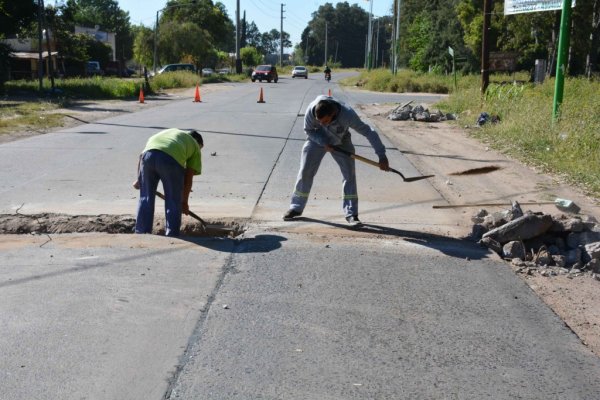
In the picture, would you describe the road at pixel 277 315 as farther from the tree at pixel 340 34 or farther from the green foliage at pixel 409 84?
the tree at pixel 340 34

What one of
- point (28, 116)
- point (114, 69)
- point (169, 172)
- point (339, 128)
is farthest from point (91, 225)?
point (114, 69)

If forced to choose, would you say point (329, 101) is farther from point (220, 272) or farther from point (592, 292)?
point (592, 292)

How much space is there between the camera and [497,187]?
11.3 meters

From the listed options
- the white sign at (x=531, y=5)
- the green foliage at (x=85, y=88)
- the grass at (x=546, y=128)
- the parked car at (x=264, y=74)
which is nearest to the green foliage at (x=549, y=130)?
the grass at (x=546, y=128)

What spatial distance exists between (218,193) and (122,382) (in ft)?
21.0

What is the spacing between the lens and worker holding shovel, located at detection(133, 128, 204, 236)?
7246 millimetres

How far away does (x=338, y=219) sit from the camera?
8680 mm

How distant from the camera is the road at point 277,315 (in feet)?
13.5

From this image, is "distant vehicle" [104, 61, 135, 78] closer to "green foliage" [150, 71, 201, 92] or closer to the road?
"green foliage" [150, 71, 201, 92]

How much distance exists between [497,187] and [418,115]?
1318 centimetres

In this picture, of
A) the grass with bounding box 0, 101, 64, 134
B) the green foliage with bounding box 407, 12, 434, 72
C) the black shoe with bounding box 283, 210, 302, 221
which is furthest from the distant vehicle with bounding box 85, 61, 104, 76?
→ the black shoe with bounding box 283, 210, 302, 221

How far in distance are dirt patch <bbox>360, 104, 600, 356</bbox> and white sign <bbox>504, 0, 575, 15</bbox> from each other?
3.49 metres

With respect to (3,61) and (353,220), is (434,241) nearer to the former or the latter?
(353,220)

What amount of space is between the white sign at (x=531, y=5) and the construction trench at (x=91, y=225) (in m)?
12.6
